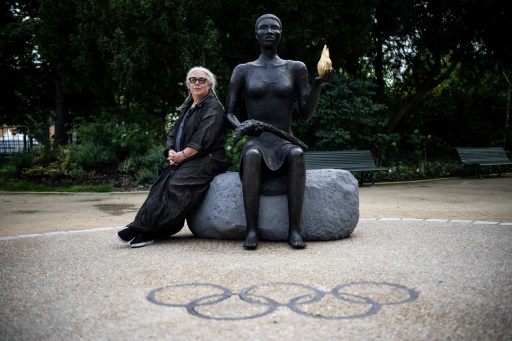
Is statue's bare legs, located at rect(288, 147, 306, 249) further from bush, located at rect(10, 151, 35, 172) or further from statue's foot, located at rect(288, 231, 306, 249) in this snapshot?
bush, located at rect(10, 151, 35, 172)

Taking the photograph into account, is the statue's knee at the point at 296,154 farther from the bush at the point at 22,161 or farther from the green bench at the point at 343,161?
the bush at the point at 22,161

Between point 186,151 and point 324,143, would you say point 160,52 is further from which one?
point 186,151

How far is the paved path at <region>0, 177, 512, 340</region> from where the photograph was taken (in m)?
2.56

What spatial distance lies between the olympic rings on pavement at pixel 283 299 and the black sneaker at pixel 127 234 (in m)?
1.70

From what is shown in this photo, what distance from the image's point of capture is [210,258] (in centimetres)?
425

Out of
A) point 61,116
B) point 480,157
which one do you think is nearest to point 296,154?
point 480,157

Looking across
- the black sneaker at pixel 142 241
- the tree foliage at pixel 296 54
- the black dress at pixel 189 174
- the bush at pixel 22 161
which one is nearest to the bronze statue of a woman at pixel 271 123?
the black dress at pixel 189 174

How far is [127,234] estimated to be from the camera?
194 inches

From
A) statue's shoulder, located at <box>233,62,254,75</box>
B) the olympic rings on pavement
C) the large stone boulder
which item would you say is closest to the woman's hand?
the large stone boulder

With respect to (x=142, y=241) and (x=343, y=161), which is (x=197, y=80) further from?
(x=343, y=161)

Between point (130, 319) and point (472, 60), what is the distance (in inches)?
650

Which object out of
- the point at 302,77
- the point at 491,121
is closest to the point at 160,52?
the point at 302,77

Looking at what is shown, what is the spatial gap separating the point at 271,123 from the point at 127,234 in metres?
1.91

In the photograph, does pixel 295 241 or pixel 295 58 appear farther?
pixel 295 58
